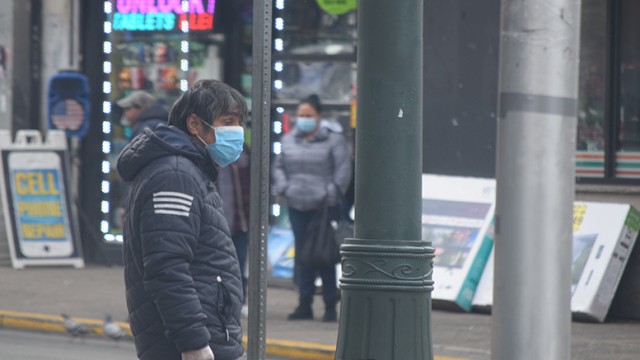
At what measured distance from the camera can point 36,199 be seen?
15.2 m

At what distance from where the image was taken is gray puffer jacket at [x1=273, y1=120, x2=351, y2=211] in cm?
1146

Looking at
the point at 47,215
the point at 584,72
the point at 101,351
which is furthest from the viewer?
the point at 47,215

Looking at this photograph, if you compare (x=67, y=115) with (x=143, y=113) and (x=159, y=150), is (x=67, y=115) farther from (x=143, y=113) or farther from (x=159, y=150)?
(x=159, y=150)

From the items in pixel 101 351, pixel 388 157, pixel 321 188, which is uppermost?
pixel 388 157

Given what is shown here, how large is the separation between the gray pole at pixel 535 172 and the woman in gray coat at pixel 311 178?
5079 millimetres

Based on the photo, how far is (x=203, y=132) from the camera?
4.72m

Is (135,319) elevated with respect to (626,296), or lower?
elevated

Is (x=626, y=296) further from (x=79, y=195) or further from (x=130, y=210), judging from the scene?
(x=130, y=210)

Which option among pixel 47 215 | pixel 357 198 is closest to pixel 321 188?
pixel 47 215

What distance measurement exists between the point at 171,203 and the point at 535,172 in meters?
2.27

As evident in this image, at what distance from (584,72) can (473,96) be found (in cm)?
108

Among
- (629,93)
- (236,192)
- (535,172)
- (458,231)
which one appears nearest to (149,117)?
(236,192)

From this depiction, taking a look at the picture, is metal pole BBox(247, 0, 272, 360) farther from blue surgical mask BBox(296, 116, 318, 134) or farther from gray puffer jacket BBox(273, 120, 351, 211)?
blue surgical mask BBox(296, 116, 318, 134)

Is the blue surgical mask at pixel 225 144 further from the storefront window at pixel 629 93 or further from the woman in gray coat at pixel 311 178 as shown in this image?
the storefront window at pixel 629 93
